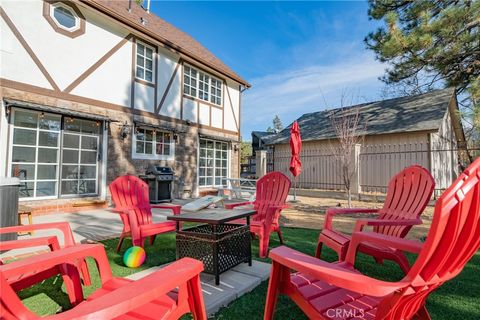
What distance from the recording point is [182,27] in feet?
43.7

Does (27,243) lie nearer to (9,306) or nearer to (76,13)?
(9,306)

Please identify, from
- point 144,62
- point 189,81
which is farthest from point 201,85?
point 144,62

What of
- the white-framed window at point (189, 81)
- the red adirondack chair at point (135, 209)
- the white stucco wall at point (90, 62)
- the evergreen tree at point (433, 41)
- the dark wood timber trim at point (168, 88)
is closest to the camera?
the red adirondack chair at point (135, 209)

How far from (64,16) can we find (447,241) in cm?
876

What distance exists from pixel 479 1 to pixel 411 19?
187 cm

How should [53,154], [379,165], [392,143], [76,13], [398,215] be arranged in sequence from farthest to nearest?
[392,143], [379,165], [76,13], [53,154], [398,215]

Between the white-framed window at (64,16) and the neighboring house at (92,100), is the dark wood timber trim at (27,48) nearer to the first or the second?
the neighboring house at (92,100)

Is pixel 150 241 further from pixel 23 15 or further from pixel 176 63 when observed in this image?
pixel 176 63

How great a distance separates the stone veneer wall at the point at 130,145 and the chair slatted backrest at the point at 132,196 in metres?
4.16

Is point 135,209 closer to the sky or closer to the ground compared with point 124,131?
closer to the ground

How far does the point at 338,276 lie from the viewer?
1.21 metres

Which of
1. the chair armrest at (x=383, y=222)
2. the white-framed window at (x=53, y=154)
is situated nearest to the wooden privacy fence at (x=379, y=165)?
the chair armrest at (x=383, y=222)

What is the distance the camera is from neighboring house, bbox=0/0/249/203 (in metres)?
5.92

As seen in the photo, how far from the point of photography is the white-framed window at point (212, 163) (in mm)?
10798
